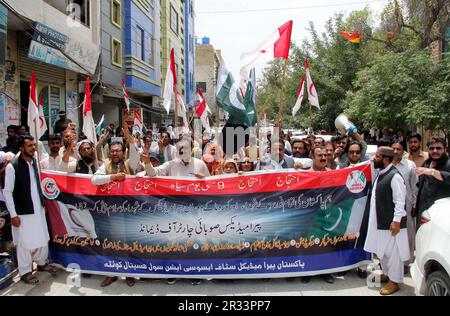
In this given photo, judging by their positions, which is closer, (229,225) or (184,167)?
(229,225)

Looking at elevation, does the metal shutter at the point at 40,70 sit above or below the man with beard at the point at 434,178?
above

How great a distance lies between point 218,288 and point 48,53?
10.1 metres

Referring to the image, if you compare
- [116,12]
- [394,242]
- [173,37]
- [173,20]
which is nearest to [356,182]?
[394,242]

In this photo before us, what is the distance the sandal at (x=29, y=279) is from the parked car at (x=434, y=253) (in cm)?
425

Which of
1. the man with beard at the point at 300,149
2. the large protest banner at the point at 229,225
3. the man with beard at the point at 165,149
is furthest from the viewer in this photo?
the man with beard at the point at 165,149

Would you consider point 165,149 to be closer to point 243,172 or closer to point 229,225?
point 243,172

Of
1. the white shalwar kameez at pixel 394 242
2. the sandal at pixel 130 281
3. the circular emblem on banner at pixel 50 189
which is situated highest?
the circular emblem on banner at pixel 50 189

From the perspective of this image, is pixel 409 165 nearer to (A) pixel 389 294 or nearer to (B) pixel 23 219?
(A) pixel 389 294

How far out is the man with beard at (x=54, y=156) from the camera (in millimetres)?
5648

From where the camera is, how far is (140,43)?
74.8ft

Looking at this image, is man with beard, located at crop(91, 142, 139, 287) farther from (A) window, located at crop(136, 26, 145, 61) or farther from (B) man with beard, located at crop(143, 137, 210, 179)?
(A) window, located at crop(136, 26, 145, 61)

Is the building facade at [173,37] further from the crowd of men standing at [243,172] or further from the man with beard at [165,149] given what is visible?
the crowd of men standing at [243,172]

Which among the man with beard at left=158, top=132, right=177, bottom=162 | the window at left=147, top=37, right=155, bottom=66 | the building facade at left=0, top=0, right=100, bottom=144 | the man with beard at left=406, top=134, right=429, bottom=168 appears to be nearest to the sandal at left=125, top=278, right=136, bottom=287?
the man with beard at left=158, top=132, right=177, bottom=162

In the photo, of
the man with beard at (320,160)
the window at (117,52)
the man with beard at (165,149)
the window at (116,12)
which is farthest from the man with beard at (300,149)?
the window at (116,12)
